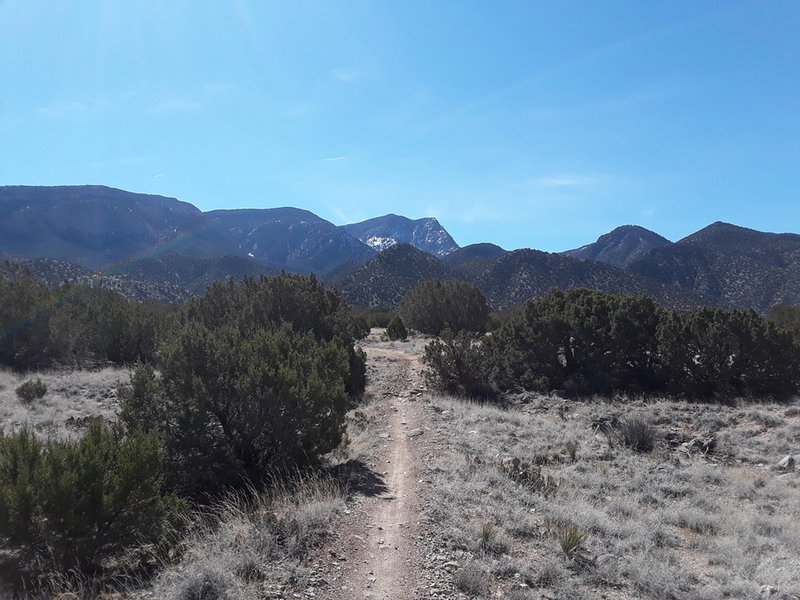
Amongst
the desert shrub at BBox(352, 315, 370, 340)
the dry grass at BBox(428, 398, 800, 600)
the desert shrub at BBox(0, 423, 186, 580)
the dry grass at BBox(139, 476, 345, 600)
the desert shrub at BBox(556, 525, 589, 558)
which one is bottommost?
the dry grass at BBox(428, 398, 800, 600)

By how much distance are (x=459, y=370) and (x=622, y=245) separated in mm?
125833

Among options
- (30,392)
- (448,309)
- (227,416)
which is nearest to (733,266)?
(448,309)

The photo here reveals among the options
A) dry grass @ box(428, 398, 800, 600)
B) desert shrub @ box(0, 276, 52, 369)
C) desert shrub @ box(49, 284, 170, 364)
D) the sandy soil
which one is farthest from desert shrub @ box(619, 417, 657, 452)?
desert shrub @ box(0, 276, 52, 369)

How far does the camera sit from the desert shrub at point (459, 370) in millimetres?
17781

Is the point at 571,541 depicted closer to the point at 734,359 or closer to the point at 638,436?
the point at 638,436

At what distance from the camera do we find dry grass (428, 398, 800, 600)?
585 centimetres

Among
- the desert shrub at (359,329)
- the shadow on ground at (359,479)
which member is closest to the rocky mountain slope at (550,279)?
the desert shrub at (359,329)

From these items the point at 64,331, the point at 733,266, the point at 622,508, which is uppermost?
the point at 733,266

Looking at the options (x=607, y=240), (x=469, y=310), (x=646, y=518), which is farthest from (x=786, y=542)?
(x=607, y=240)

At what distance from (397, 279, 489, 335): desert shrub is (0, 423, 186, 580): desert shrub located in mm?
28625

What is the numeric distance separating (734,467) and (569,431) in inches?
136

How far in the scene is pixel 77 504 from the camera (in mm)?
5449

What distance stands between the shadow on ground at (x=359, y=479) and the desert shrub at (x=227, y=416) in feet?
1.60

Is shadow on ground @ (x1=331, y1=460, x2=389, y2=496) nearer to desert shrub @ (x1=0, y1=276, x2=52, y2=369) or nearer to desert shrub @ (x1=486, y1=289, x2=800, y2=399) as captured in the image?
desert shrub @ (x1=486, y1=289, x2=800, y2=399)
